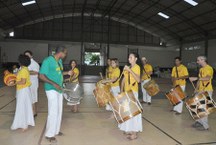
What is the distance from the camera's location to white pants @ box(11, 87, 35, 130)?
500cm

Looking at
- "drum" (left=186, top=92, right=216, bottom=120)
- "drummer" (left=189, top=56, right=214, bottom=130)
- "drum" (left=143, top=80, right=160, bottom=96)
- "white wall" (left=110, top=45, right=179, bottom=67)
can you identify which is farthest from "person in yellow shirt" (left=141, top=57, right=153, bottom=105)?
"white wall" (left=110, top=45, right=179, bottom=67)

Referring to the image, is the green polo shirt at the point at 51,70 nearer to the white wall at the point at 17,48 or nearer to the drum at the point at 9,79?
the drum at the point at 9,79

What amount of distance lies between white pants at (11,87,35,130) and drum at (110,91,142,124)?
1965 millimetres

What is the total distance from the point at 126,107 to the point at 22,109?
223 cm

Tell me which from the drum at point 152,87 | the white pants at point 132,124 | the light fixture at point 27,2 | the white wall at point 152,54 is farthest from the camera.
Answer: the white wall at point 152,54

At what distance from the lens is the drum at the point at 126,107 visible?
428cm

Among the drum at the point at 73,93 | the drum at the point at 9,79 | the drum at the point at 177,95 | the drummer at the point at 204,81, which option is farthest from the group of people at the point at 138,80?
the drum at the point at 9,79

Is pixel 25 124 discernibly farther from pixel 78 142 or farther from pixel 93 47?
pixel 93 47

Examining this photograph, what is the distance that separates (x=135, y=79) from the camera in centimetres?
458

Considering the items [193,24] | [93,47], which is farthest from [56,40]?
[193,24]

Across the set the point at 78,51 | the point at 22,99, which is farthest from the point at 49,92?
the point at 78,51

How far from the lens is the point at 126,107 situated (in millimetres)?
4293

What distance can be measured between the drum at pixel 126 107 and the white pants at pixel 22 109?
197 centimetres

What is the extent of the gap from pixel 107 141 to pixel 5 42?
1219 inches
